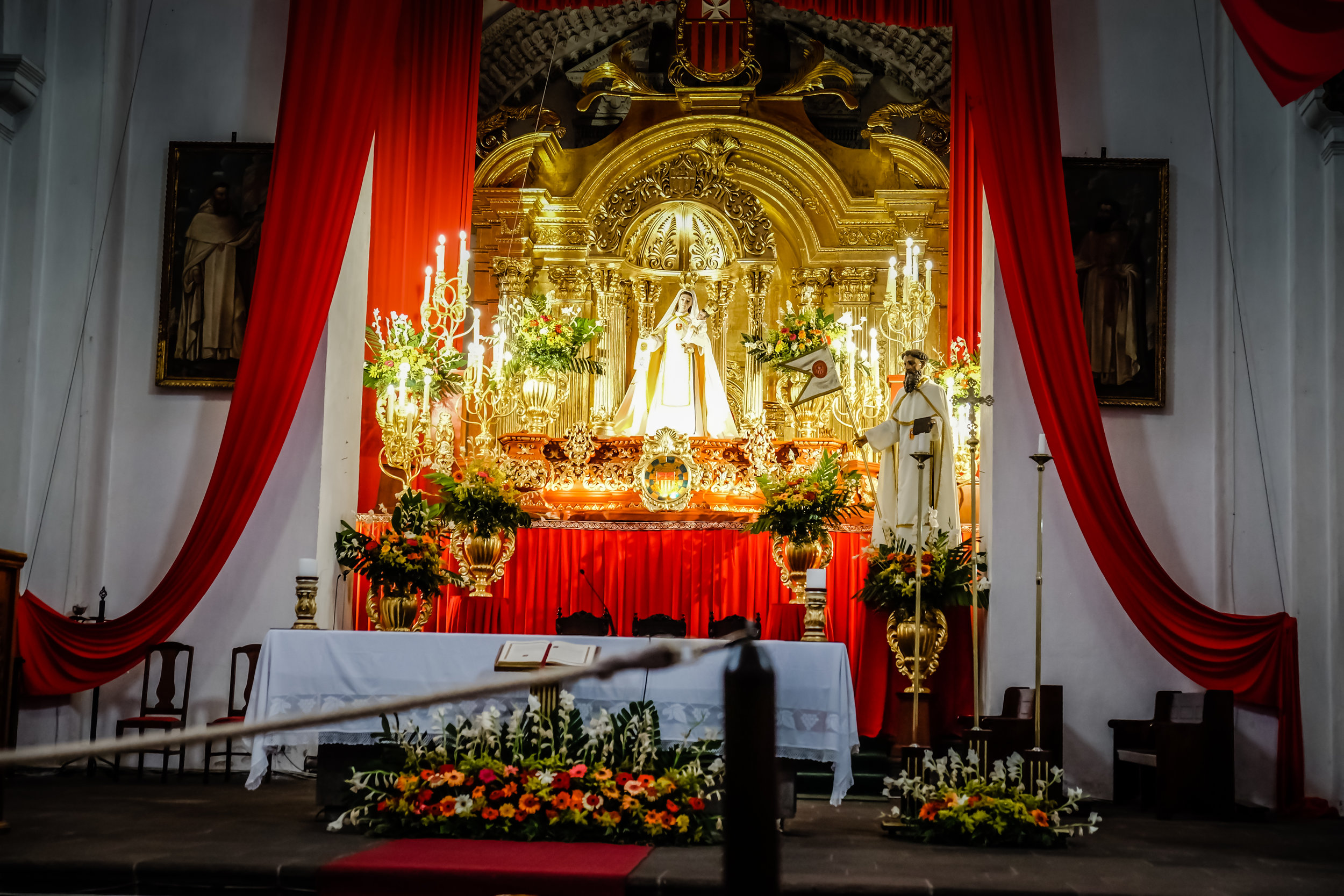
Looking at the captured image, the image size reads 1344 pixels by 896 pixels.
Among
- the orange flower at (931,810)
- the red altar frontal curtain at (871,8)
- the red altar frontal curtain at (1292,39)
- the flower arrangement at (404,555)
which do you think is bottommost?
the orange flower at (931,810)

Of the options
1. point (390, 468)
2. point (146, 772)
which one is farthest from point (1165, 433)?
point (146, 772)

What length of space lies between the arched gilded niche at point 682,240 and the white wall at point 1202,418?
4.47m

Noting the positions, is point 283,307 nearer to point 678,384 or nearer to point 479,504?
point 479,504

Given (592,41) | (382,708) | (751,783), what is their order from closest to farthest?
(751,783), (382,708), (592,41)

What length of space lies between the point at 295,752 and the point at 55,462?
247 centimetres

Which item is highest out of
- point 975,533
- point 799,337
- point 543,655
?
point 799,337

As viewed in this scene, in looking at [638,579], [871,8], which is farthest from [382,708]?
[871,8]

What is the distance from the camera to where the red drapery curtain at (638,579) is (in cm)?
904

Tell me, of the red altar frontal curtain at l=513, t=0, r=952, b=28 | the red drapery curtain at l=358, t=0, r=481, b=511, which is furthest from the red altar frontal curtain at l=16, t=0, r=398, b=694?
the red altar frontal curtain at l=513, t=0, r=952, b=28

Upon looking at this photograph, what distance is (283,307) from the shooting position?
316 inches

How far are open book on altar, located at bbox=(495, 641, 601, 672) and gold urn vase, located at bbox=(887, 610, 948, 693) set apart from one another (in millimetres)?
2482

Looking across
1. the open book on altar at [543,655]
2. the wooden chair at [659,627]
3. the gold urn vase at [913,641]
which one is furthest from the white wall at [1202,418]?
the open book on altar at [543,655]

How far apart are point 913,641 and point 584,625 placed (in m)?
1.99

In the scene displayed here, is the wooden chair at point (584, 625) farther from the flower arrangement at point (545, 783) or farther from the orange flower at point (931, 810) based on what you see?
the orange flower at point (931, 810)
